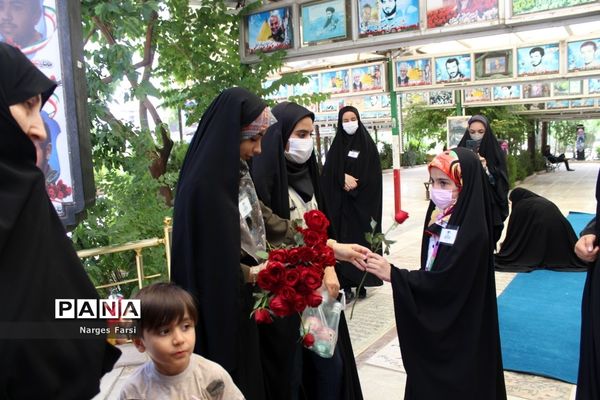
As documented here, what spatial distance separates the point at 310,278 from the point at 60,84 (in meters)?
1.47

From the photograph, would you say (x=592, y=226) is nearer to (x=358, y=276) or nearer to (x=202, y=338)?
(x=202, y=338)

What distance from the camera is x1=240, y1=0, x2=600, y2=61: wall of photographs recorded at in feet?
13.9

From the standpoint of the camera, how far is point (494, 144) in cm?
578

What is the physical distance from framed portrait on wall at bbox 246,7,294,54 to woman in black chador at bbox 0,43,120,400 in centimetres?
438

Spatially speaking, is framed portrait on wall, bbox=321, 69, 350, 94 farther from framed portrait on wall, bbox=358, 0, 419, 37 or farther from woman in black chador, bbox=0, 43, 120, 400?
woman in black chador, bbox=0, 43, 120, 400

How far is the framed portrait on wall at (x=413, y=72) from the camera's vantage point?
954cm

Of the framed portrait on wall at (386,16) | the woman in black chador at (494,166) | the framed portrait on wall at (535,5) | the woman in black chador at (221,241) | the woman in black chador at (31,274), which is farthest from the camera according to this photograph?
the woman in black chador at (494,166)

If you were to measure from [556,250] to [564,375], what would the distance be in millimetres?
3219

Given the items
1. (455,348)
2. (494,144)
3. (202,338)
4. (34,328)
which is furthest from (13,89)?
(494,144)

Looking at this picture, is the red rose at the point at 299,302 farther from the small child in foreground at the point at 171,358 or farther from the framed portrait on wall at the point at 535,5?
the framed portrait on wall at the point at 535,5

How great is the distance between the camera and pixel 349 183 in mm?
5082

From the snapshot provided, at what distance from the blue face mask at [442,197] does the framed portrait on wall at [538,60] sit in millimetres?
7416

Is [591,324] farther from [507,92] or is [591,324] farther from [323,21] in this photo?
[507,92]

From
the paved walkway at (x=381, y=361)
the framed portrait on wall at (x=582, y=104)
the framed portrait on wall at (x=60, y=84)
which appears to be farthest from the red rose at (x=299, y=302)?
the framed portrait on wall at (x=582, y=104)
